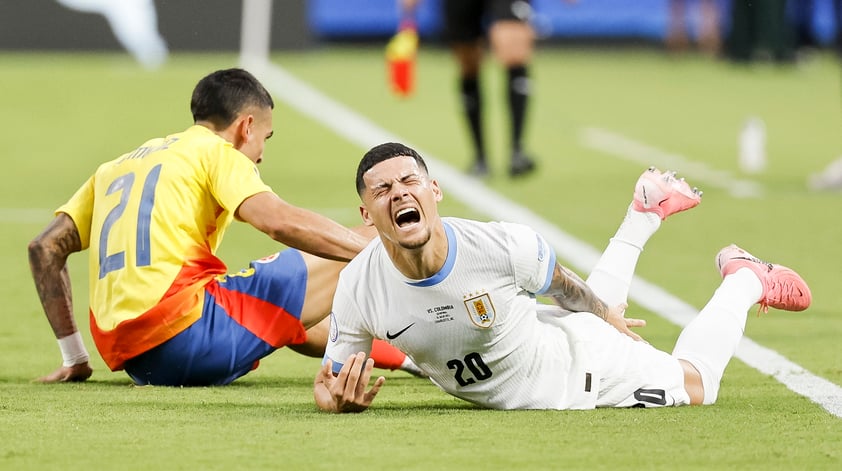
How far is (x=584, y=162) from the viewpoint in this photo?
581 inches

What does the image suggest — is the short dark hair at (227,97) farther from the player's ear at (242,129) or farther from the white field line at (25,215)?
the white field line at (25,215)

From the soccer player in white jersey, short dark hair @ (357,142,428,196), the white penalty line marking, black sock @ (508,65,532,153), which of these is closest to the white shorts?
the soccer player in white jersey

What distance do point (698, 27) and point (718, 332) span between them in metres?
22.6

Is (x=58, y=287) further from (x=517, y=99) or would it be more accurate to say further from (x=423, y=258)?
(x=517, y=99)

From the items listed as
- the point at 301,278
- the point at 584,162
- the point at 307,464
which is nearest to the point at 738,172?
the point at 584,162

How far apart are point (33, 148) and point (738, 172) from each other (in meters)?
6.42

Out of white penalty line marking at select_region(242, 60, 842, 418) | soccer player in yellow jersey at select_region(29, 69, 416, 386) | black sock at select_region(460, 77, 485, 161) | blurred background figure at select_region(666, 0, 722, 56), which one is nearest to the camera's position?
soccer player in yellow jersey at select_region(29, 69, 416, 386)

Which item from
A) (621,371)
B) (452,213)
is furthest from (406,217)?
(452,213)

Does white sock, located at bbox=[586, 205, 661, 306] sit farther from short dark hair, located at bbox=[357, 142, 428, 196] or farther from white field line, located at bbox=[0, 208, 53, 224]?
white field line, located at bbox=[0, 208, 53, 224]

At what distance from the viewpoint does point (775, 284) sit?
5.91m

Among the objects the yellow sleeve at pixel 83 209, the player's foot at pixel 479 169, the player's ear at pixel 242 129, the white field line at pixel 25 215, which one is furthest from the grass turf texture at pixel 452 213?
the player's ear at pixel 242 129

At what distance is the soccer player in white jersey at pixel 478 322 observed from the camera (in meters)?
4.97

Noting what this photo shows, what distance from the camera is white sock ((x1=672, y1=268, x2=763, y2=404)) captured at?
17.8 feet

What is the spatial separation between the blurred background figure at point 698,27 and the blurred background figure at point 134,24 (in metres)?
8.64
